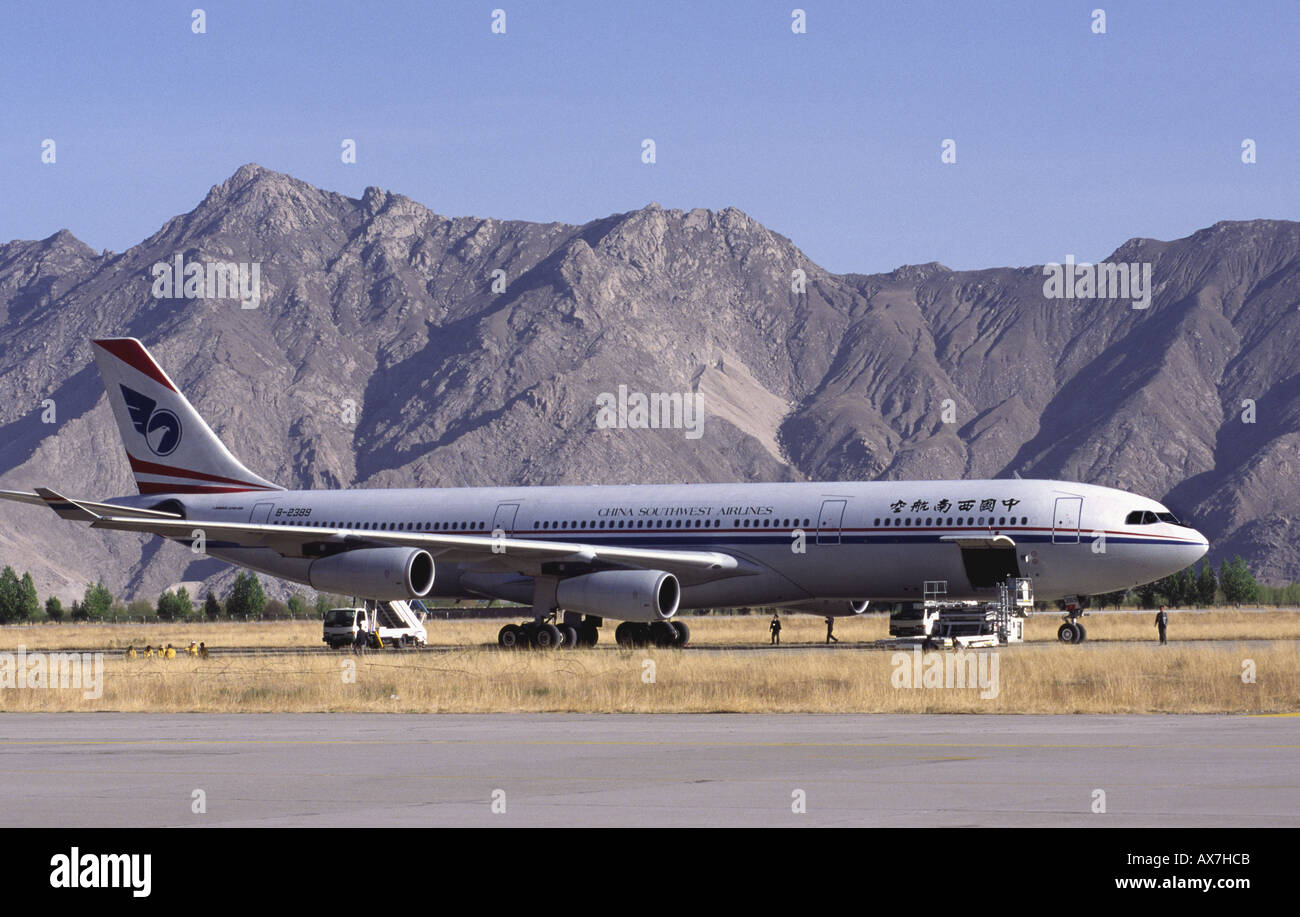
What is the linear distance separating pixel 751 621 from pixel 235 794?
76572 mm

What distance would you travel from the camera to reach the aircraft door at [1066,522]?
47.3 metres

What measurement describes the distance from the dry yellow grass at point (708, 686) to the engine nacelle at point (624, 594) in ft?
11.2

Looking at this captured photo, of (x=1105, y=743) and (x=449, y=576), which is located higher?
(x=449, y=576)

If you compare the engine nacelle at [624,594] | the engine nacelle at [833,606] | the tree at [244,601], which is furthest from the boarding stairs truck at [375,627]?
the tree at [244,601]

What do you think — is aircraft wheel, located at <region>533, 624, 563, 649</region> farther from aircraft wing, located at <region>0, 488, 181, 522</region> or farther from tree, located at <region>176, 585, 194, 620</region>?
tree, located at <region>176, 585, 194, 620</region>

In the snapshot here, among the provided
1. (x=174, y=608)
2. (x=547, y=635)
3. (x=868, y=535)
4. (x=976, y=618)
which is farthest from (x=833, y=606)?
(x=174, y=608)

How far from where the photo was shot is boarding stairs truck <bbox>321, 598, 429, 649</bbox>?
6350 centimetres

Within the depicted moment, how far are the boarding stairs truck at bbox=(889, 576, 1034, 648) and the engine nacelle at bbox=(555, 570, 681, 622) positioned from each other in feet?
21.4
